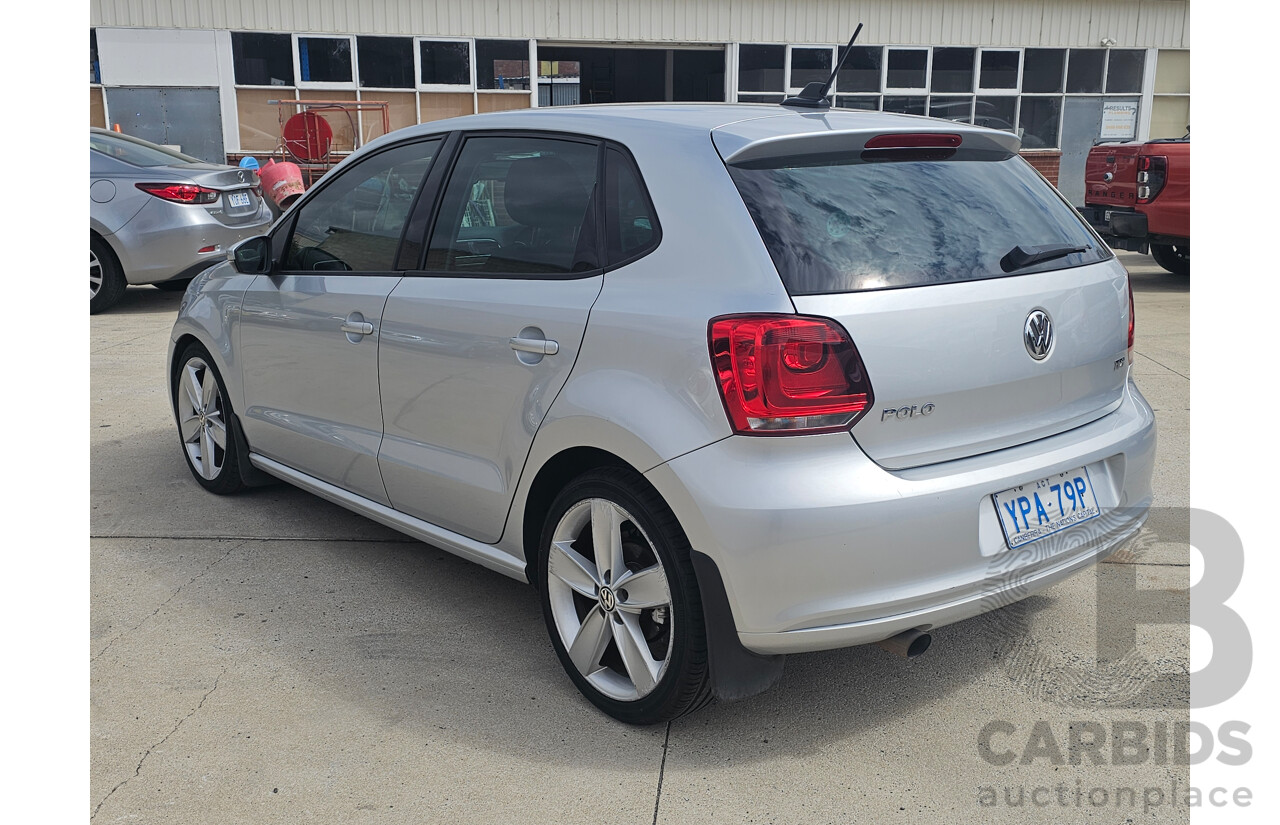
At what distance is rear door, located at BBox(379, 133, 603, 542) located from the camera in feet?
10.1

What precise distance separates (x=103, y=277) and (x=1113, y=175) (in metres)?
10.1

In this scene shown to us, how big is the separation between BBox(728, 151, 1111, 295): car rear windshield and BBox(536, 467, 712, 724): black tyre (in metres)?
0.72

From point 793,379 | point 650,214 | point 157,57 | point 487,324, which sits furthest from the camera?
point 157,57

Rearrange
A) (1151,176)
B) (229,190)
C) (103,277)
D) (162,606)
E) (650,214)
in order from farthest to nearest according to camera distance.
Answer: (1151,176) → (229,190) → (103,277) → (162,606) → (650,214)

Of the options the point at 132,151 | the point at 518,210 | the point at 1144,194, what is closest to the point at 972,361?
the point at 518,210

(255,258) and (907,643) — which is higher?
(255,258)

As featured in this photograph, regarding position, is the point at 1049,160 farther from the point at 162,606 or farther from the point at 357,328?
the point at 162,606

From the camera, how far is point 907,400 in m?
2.59

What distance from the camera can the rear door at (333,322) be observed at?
12.4 ft

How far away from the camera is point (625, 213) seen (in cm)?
298

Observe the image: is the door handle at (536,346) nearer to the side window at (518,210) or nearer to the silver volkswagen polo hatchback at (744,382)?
the silver volkswagen polo hatchback at (744,382)

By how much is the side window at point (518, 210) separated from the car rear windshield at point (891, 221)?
56cm

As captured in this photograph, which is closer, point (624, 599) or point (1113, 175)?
point (624, 599)

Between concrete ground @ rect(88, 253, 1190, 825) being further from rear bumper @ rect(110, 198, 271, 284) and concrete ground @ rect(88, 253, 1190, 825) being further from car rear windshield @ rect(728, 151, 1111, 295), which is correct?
rear bumper @ rect(110, 198, 271, 284)
